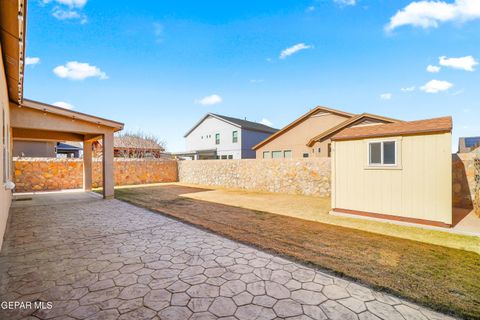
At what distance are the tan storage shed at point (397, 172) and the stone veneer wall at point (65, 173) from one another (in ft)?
54.4

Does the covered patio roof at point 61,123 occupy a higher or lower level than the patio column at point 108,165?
higher

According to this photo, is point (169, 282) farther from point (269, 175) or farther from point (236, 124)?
point (236, 124)

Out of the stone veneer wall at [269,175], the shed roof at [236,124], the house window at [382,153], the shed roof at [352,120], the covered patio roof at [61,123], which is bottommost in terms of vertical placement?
the stone veneer wall at [269,175]

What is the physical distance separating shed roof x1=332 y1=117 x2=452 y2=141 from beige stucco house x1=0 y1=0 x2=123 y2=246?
819 cm

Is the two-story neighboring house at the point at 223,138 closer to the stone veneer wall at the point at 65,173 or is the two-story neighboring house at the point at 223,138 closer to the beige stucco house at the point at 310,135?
the beige stucco house at the point at 310,135

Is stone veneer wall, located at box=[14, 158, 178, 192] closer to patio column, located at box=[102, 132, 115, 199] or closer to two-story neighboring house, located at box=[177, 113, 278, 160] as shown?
patio column, located at box=[102, 132, 115, 199]

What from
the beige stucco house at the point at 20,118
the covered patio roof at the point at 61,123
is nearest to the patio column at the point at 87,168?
the beige stucco house at the point at 20,118

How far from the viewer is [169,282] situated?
3.28 meters

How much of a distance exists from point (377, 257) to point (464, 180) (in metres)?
7.90

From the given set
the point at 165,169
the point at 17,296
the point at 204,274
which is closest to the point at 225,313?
the point at 204,274

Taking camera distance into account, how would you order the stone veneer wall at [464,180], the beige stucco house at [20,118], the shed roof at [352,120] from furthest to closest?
the shed roof at [352,120]
the stone veneer wall at [464,180]
the beige stucco house at [20,118]

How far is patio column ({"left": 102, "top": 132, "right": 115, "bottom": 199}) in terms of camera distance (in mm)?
10898

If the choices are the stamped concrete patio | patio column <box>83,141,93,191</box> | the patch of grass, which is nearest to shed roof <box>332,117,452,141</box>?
the patch of grass

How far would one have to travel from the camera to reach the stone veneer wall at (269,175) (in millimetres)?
11922
